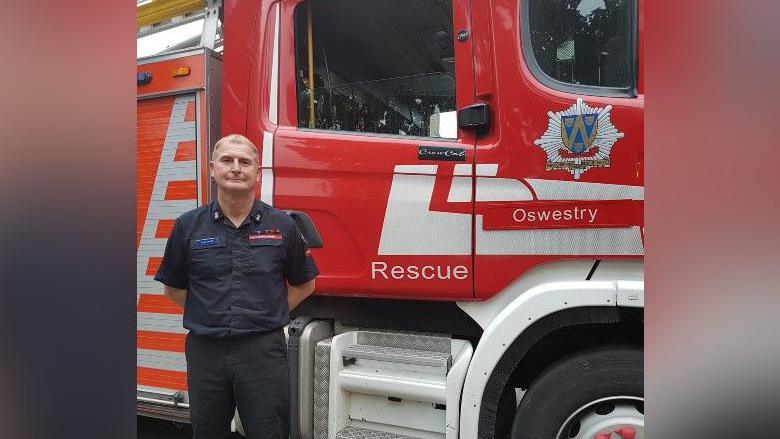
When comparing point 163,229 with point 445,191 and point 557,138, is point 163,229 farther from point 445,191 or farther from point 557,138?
point 557,138

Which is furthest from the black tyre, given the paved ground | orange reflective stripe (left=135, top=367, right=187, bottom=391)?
the paved ground

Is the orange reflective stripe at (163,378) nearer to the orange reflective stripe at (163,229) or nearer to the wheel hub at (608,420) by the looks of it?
the orange reflective stripe at (163,229)

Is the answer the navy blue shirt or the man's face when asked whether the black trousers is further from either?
the man's face

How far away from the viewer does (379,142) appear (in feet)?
7.84

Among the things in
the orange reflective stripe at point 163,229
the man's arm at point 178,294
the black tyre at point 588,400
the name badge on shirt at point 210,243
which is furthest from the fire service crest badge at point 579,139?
the orange reflective stripe at point 163,229

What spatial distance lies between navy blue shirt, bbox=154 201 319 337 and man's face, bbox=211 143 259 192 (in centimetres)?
10

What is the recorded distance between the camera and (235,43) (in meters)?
2.62

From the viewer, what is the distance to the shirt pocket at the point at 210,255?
6.68 ft

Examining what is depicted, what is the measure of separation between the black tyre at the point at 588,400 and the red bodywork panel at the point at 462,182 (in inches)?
15.2

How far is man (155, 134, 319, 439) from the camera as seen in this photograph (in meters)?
2.03

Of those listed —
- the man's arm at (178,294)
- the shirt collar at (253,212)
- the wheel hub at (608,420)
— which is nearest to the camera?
the wheel hub at (608,420)

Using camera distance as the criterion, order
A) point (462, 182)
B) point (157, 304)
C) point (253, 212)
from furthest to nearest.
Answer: point (157, 304), point (462, 182), point (253, 212)

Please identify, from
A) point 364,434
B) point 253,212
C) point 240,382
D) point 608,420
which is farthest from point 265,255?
point 608,420

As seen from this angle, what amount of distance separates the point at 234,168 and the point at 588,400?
1573mm
